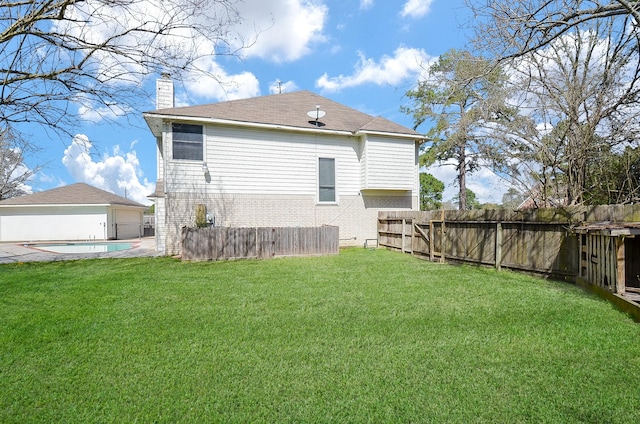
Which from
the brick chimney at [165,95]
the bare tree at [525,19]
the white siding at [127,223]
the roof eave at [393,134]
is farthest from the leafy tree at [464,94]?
the white siding at [127,223]

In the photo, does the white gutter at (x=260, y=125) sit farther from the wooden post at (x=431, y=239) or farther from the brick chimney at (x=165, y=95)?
the wooden post at (x=431, y=239)

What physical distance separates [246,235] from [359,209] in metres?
5.16

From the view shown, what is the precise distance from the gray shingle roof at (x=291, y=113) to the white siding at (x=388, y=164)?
50 centimetres

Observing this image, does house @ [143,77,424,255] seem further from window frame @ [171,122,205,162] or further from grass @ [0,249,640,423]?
grass @ [0,249,640,423]

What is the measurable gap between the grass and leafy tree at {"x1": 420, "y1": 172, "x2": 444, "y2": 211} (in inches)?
934

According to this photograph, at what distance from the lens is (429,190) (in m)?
29.7

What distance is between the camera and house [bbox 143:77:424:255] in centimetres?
1152

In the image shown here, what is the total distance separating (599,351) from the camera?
11.1 ft

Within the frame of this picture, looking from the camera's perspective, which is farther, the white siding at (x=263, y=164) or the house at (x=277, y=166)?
A: the white siding at (x=263, y=164)

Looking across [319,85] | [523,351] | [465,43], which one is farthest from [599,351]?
[319,85]

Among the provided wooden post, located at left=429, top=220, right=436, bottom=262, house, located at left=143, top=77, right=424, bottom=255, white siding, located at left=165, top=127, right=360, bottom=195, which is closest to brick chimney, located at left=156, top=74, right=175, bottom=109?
house, located at left=143, top=77, right=424, bottom=255

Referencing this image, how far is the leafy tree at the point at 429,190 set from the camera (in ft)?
96.7

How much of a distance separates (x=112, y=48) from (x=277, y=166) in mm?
8932

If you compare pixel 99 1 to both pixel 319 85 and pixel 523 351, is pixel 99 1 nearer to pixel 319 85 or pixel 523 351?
pixel 523 351
